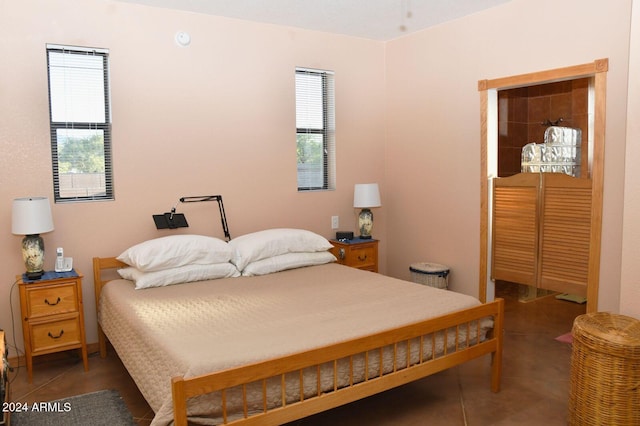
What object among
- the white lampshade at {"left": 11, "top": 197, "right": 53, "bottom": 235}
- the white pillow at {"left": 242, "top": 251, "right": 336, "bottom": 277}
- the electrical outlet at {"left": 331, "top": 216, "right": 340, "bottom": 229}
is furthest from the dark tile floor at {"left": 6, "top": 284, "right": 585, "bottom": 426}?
the electrical outlet at {"left": 331, "top": 216, "right": 340, "bottom": 229}

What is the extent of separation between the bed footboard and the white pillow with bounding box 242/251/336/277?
1.44 meters

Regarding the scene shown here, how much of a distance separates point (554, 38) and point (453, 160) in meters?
1.23

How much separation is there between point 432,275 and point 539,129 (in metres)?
2.42

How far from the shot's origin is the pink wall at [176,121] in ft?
11.4

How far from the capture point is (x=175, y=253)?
3.50 meters

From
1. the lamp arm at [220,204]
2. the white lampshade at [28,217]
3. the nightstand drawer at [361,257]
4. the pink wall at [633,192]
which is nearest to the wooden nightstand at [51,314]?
the white lampshade at [28,217]

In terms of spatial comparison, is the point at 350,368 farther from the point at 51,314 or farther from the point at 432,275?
the point at 432,275

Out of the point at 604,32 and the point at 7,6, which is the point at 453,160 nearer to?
the point at 604,32

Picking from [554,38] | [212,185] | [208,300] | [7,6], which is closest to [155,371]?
[208,300]

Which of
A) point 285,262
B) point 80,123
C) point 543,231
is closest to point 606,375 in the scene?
point 543,231

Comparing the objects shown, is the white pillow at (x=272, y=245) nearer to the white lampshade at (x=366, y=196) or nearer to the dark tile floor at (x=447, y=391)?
the white lampshade at (x=366, y=196)

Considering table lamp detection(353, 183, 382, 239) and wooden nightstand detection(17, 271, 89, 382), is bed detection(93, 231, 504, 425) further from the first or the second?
table lamp detection(353, 183, 382, 239)

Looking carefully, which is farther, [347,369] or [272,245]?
[272,245]

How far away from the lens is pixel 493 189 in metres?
4.25
